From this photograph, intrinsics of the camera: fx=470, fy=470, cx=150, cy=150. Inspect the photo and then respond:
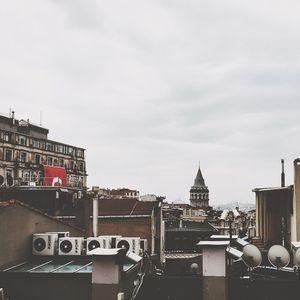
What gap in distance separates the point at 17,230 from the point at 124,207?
28.6 meters

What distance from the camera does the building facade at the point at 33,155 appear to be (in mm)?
79375

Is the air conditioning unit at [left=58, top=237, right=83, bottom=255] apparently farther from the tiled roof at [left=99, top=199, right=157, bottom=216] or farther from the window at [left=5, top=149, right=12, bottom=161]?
the window at [left=5, top=149, right=12, bottom=161]

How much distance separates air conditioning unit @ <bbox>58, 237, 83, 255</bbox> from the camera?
22.2 m

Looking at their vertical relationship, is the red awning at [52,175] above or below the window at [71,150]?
below

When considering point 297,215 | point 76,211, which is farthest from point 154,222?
point 297,215

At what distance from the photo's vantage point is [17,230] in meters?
21.0

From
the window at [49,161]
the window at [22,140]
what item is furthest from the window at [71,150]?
the window at [22,140]

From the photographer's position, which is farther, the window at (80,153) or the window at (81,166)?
the window at (81,166)

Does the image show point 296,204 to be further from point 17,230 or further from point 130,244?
point 17,230

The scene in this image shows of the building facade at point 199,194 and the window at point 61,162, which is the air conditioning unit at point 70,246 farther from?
the building facade at point 199,194

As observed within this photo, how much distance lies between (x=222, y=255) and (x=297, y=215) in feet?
38.9

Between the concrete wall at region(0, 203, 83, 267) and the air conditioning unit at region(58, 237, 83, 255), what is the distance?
1.43 m

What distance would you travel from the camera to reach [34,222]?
22.8 metres

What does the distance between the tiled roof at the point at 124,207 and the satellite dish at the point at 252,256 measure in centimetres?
3186
